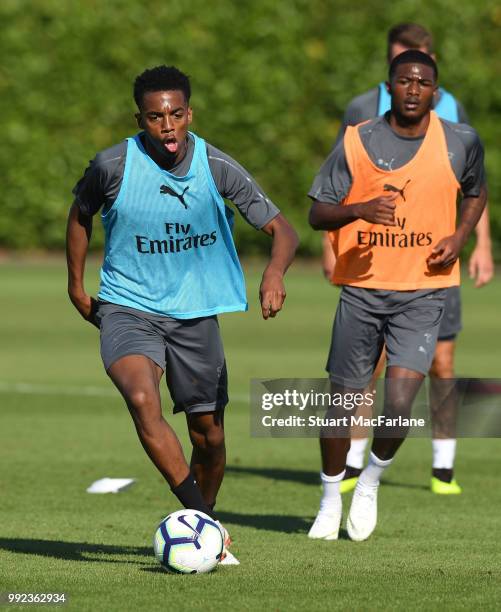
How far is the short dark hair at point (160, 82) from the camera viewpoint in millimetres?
7168

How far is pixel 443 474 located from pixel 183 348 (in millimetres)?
3327

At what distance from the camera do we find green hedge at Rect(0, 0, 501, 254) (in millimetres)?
31500

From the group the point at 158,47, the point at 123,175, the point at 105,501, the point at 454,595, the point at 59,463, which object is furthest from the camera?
the point at 158,47

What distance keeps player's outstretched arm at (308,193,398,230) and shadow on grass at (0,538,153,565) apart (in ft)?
6.24

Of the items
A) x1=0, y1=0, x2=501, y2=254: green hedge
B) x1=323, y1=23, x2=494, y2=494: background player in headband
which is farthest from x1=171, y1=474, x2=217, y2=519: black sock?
x1=0, y1=0, x2=501, y2=254: green hedge

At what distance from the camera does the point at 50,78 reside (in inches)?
1272

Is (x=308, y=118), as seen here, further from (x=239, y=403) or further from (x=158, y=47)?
(x=239, y=403)

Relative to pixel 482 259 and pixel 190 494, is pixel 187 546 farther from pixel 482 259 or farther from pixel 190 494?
pixel 482 259

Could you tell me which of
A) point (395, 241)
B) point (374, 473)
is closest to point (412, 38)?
point (395, 241)

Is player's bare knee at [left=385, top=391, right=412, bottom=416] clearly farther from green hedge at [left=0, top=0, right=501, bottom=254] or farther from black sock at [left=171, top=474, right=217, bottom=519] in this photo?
green hedge at [left=0, top=0, right=501, bottom=254]

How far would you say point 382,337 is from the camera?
850cm

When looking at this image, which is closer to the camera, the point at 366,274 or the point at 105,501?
the point at 366,274

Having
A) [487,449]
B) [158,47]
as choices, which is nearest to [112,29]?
[158,47]

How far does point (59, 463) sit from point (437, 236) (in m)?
3.94
